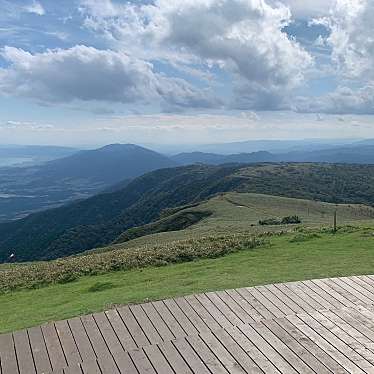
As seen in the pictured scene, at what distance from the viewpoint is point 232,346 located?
9.64 m

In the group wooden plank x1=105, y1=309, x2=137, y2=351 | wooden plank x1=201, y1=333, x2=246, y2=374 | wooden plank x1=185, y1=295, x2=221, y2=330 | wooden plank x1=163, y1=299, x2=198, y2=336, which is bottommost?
wooden plank x1=105, y1=309, x2=137, y2=351

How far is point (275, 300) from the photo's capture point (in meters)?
12.4

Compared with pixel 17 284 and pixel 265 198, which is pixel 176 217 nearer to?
pixel 265 198

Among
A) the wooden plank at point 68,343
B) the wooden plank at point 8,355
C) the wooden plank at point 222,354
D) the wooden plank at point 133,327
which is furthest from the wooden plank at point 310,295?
the wooden plank at point 8,355

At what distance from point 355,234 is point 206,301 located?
1602 centimetres

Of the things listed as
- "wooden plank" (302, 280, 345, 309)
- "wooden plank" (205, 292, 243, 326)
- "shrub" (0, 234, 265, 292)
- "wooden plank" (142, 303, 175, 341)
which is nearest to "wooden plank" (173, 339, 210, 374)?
"wooden plank" (142, 303, 175, 341)

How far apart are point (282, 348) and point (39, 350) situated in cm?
514

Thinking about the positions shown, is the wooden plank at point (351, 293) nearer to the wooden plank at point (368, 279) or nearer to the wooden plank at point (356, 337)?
the wooden plank at point (368, 279)

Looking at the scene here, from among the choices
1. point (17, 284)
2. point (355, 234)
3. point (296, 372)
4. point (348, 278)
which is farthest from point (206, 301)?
point (355, 234)

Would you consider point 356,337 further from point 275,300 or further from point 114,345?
point 114,345

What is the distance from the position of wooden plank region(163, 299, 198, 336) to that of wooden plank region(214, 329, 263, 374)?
60 centimetres

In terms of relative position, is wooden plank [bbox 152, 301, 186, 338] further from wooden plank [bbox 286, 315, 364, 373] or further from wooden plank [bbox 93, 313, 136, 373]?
wooden plank [bbox 286, 315, 364, 373]

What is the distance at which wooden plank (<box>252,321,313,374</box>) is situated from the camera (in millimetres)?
8820

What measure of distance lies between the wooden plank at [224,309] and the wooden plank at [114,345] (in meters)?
2.69
